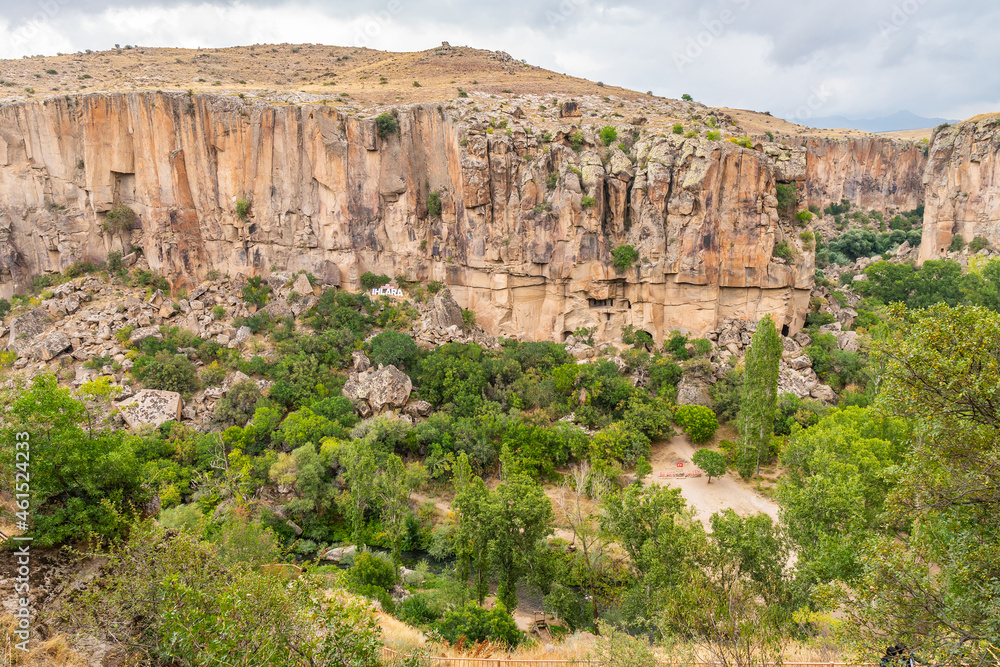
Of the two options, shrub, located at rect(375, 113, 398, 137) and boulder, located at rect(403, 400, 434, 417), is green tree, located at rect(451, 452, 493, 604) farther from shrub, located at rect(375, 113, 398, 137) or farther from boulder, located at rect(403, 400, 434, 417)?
shrub, located at rect(375, 113, 398, 137)

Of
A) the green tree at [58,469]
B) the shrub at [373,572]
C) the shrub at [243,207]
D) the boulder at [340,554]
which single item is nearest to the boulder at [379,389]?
the boulder at [340,554]

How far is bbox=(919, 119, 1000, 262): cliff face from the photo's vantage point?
4553 centimetres

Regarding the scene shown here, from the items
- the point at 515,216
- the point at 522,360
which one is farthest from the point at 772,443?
the point at 515,216

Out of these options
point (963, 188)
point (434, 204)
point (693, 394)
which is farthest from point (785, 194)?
point (963, 188)

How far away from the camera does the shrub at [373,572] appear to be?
61.0 feet

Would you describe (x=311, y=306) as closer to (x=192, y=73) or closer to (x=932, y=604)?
(x=192, y=73)

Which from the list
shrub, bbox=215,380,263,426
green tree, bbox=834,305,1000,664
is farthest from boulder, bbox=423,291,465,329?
green tree, bbox=834,305,1000,664

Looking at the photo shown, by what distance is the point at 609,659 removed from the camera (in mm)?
11273

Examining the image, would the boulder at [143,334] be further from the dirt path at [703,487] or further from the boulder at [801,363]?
the boulder at [801,363]

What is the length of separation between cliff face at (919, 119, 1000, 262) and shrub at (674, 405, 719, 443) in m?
34.6

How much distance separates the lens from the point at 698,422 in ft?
98.6

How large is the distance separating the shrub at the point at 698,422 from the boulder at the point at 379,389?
15.7 meters

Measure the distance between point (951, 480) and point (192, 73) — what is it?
5787cm

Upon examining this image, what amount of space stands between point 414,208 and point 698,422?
23352 millimetres
